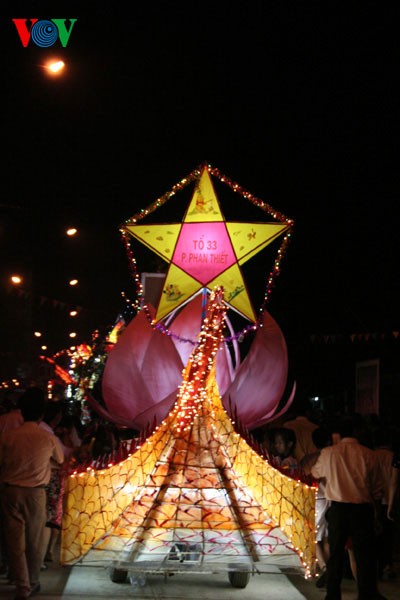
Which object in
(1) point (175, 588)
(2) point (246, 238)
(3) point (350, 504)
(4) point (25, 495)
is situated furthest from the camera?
(2) point (246, 238)

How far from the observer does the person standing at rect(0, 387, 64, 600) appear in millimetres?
7391

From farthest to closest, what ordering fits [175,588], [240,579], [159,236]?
[159,236] → [240,579] → [175,588]

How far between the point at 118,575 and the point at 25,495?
1.51m

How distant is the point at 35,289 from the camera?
3219cm

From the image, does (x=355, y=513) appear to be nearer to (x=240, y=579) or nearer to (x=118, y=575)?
(x=240, y=579)

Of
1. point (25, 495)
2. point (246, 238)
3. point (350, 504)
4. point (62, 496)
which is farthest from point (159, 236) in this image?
point (350, 504)

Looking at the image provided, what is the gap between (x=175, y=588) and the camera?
829 cm

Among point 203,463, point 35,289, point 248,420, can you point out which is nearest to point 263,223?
point 248,420

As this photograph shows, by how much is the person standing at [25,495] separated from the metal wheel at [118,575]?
0.91 metres

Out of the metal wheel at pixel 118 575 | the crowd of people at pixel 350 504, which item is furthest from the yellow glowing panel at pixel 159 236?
the metal wheel at pixel 118 575

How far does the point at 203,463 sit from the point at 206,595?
1.23m

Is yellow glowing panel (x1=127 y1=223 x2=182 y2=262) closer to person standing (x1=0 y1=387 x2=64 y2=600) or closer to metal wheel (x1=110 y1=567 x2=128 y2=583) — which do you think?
person standing (x1=0 y1=387 x2=64 y2=600)

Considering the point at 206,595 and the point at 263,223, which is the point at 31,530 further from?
the point at 263,223

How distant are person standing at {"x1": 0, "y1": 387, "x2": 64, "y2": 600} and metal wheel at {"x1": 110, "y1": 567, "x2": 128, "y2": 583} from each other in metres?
0.91
